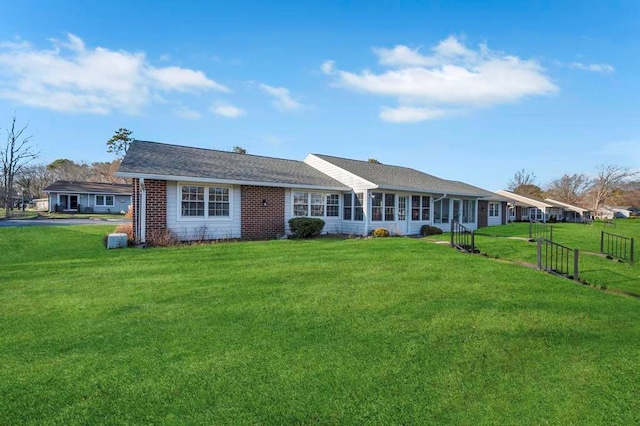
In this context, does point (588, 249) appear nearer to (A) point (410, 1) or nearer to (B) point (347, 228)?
(B) point (347, 228)

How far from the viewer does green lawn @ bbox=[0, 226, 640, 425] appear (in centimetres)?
346

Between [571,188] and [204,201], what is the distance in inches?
3334

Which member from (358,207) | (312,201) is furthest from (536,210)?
(312,201)

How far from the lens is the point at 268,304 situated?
248 inches

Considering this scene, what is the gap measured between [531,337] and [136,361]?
5210 millimetres

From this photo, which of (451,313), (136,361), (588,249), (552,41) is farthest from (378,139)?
(136,361)

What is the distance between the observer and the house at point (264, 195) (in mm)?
13906

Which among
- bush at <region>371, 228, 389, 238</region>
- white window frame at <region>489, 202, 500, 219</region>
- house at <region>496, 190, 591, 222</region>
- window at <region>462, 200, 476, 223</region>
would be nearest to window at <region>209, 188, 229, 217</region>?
bush at <region>371, 228, 389, 238</region>

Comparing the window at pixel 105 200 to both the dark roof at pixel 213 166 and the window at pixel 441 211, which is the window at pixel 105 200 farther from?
the window at pixel 441 211

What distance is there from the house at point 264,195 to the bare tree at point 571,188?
6510 centimetres

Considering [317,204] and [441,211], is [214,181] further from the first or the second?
[441,211]

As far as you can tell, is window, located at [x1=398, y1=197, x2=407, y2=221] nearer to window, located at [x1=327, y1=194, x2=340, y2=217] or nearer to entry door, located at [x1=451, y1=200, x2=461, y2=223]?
window, located at [x1=327, y1=194, x2=340, y2=217]

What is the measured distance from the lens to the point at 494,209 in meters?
33.0

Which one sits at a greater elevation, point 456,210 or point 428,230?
point 456,210
